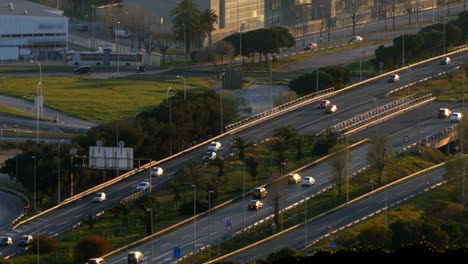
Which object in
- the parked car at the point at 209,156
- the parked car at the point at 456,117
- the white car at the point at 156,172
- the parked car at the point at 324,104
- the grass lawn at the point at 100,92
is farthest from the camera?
the grass lawn at the point at 100,92

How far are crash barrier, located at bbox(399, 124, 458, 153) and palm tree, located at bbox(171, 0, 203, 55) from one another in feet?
104

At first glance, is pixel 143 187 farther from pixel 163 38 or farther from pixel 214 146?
pixel 163 38

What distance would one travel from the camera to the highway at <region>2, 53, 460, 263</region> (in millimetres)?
63625

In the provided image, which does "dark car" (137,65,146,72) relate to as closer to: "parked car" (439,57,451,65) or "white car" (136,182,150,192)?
"parked car" (439,57,451,65)

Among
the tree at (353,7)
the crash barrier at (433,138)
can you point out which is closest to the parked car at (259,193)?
the crash barrier at (433,138)

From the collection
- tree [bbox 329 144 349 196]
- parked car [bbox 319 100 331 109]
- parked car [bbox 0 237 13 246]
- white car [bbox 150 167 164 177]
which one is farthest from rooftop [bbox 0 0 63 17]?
parked car [bbox 0 237 13 246]

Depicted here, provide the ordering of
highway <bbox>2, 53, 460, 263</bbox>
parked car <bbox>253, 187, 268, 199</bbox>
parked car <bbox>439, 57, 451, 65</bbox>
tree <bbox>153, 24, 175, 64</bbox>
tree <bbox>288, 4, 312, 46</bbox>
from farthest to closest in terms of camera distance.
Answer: tree <bbox>288, 4, 312, 46</bbox> < tree <bbox>153, 24, 175, 64</bbox> < parked car <bbox>439, 57, 451, 65</bbox> < parked car <bbox>253, 187, 268, 199</bbox> < highway <bbox>2, 53, 460, 263</bbox>

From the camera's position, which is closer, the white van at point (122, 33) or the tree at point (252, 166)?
the tree at point (252, 166)

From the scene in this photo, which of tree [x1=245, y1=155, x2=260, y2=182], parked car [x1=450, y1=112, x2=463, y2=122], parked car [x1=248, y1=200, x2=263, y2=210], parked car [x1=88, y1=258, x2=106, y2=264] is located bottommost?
parked car [x1=88, y1=258, x2=106, y2=264]

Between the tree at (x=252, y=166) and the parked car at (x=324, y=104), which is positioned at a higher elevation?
the parked car at (x=324, y=104)

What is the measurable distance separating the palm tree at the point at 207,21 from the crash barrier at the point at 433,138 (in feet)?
106

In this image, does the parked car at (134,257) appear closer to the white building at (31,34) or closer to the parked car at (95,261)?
the parked car at (95,261)

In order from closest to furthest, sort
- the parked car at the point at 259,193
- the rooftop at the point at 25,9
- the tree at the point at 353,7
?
the parked car at the point at 259,193
the rooftop at the point at 25,9
the tree at the point at 353,7

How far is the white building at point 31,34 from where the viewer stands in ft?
376
